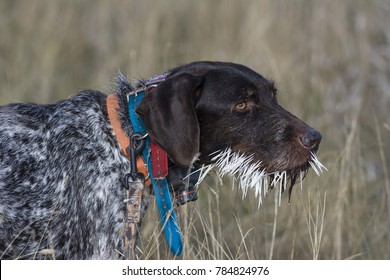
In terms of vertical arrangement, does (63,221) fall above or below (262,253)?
above

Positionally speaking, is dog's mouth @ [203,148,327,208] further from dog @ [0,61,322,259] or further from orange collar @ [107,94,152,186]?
orange collar @ [107,94,152,186]

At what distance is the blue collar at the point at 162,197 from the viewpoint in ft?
13.1

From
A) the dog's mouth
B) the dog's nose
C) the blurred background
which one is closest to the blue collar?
the dog's mouth

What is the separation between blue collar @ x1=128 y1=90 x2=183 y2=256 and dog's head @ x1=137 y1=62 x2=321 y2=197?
0.36 feet

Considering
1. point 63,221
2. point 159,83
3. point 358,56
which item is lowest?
point 63,221

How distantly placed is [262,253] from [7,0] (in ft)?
19.4

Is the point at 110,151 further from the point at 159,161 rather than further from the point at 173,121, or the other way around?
the point at 173,121

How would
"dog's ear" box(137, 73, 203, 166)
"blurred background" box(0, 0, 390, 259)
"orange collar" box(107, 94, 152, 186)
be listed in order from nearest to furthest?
"dog's ear" box(137, 73, 203, 166) → "orange collar" box(107, 94, 152, 186) → "blurred background" box(0, 0, 390, 259)

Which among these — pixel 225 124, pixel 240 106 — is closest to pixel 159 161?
pixel 225 124

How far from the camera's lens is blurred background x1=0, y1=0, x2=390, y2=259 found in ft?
22.2

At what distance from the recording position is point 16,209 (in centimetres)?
393

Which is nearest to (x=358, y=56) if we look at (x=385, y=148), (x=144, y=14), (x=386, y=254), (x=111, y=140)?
(x=385, y=148)

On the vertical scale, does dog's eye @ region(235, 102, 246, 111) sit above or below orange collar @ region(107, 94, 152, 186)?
above
